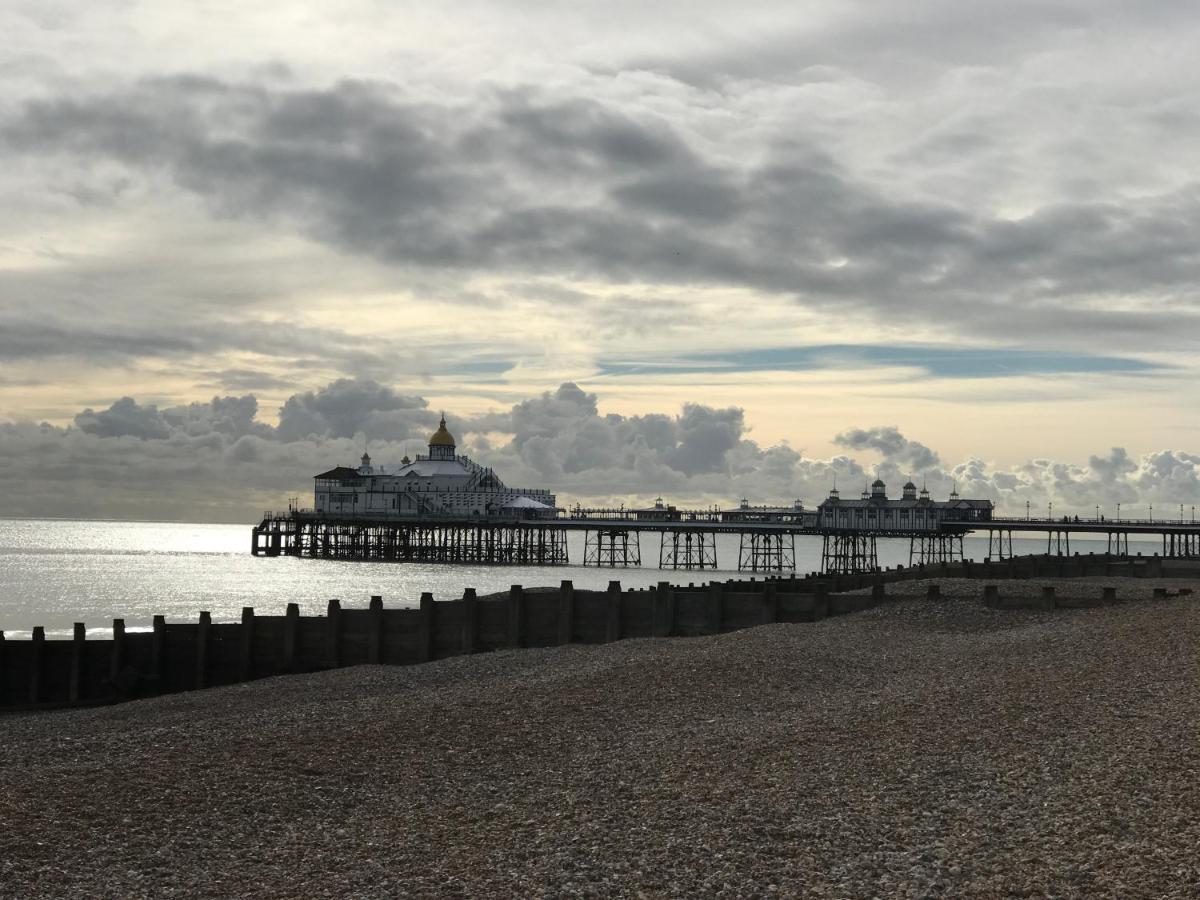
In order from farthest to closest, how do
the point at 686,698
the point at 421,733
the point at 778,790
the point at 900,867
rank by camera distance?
→ the point at 686,698, the point at 421,733, the point at 778,790, the point at 900,867

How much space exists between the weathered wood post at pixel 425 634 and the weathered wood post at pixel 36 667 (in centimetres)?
784

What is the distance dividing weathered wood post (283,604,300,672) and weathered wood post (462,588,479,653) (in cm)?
351

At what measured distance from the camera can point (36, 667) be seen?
27094mm

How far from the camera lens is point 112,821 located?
40.5 ft

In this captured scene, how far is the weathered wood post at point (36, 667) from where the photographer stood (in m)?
27.0

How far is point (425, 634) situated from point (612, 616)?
3935mm

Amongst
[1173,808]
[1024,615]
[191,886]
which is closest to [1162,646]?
[1024,615]

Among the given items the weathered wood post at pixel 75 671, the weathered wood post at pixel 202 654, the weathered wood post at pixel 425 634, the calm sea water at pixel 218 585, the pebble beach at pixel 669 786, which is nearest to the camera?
the pebble beach at pixel 669 786

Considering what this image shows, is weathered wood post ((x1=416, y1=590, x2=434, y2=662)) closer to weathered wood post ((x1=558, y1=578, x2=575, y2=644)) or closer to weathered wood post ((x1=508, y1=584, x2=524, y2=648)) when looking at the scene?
→ weathered wood post ((x1=508, y1=584, x2=524, y2=648))

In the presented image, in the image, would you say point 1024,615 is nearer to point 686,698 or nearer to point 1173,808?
point 686,698

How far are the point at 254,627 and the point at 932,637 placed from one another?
1401 centimetres

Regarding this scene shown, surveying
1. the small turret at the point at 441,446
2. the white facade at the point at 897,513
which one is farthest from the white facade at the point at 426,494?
the white facade at the point at 897,513

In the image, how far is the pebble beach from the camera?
10141 mm

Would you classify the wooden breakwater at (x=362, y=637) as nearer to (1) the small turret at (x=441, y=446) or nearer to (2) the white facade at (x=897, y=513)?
(2) the white facade at (x=897, y=513)
